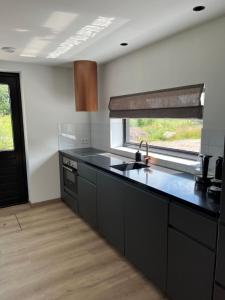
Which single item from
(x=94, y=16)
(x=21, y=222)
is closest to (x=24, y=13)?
(x=94, y=16)

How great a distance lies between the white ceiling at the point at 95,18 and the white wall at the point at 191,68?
126 millimetres

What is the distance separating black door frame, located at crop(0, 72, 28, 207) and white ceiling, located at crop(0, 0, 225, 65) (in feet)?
2.94

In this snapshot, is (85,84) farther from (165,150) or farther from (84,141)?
(165,150)

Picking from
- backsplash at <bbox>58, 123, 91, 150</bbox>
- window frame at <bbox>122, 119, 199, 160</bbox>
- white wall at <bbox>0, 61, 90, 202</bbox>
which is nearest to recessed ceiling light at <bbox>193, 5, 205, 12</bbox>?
window frame at <bbox>122, 119, 199, 160</bbox>

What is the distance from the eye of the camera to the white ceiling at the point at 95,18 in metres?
1.70

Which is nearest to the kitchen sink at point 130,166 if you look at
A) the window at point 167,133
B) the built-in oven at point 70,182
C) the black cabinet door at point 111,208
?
the black cabinet door at point 111,208

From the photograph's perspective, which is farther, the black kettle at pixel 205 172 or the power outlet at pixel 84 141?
the power outlet at pixel 84 141

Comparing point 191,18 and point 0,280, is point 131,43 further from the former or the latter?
point 0,280

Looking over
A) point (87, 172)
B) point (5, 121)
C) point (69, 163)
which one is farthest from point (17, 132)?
point (87, 172)

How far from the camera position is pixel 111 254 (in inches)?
101

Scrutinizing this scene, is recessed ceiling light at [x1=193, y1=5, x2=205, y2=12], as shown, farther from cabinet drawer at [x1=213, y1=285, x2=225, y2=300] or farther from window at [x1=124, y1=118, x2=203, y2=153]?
cabinet drawer at [x1=213, y1=285, x2=225, y2=300]

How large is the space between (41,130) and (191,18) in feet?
8.82

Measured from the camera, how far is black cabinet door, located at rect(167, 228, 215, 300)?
148cm

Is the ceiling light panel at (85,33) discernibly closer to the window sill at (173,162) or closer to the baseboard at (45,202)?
the window sill at (173,162)
